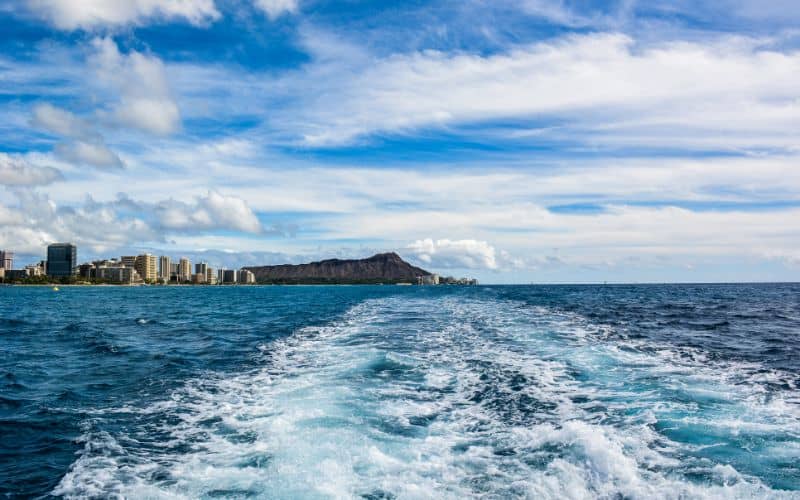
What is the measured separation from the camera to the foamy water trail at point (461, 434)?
8156 millimetres

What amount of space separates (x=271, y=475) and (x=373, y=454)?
72.3 inches

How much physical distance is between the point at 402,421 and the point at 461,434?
1471 millimetres

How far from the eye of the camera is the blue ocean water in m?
8.27

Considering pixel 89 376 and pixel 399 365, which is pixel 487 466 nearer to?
pixel 399 365

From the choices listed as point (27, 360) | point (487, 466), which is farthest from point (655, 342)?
point (27, 360)

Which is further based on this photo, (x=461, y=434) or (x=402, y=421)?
(x=402, y=421)

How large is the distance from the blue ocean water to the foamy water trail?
42 mm

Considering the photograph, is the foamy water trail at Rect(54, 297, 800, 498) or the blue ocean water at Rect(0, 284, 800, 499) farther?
the blue ocean water at Rect(0, 284, 800, 499)

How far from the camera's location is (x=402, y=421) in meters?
11.7

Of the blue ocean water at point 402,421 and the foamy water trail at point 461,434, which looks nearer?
the foamy water trail at point 461,434

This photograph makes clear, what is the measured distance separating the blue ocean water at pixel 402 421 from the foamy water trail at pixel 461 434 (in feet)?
0.14

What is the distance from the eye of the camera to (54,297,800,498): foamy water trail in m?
8.16

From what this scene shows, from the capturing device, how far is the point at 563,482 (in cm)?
812

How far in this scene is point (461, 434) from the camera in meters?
10.9
